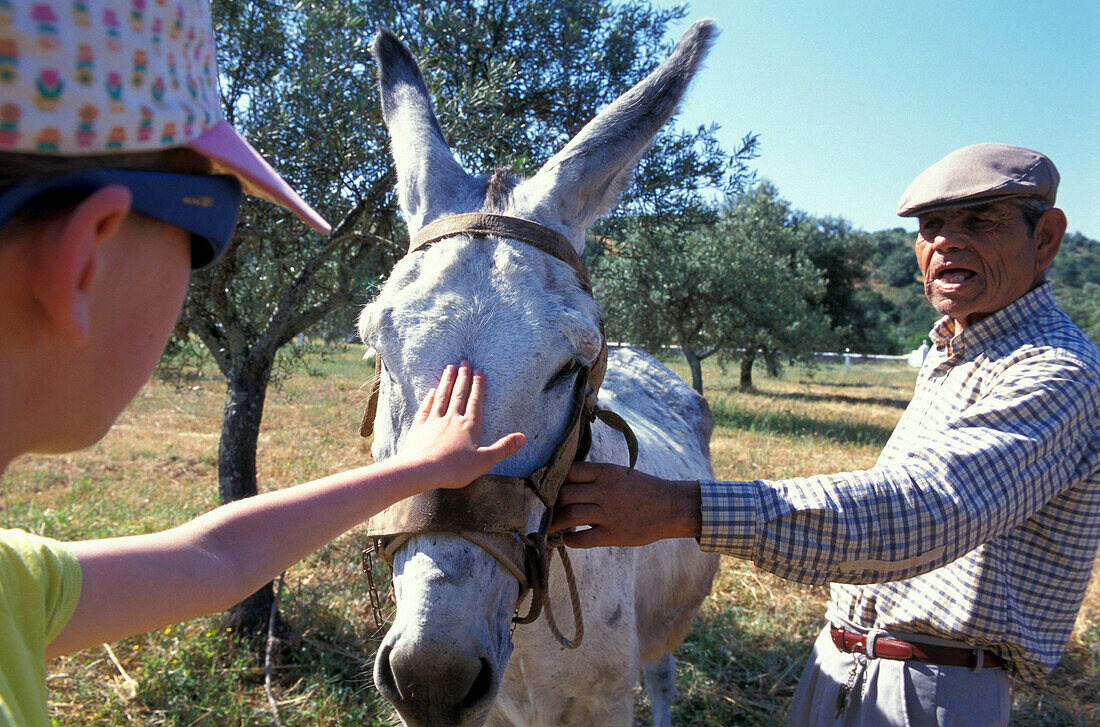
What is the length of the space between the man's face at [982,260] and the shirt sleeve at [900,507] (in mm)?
561

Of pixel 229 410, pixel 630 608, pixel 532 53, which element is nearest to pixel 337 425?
pixel 229 410

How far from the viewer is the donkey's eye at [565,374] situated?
182cm

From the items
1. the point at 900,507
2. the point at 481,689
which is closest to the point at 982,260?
the point at 900,507

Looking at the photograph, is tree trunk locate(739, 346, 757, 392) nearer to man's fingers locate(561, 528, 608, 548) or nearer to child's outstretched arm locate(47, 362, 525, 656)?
man's fingers locate(561, 528, 608, 548)

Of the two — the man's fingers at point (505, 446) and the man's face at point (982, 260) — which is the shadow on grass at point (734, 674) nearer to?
the man's face at point (982, 260)

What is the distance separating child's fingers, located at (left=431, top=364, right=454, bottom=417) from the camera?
1.55 meters

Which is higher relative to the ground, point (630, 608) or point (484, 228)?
point (484, 228)

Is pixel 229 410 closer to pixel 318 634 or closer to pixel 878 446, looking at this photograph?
pixel 318 634

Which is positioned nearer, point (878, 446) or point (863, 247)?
point (878, 446)

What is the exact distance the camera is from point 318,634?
4.42m

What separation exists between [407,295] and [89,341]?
1115 mm

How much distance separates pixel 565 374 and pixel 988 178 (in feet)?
5.39

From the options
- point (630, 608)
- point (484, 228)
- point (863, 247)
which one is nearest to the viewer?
point (484, 228)

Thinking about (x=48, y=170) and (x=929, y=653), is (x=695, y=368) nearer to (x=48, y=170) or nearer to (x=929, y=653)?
(x=929, y=653)
